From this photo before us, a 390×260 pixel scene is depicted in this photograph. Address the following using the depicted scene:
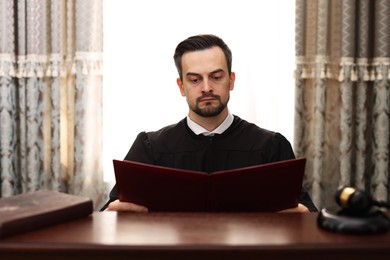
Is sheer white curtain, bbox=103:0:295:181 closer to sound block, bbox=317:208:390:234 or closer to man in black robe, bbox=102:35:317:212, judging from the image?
man in black robe, bbox=102:35:317:212

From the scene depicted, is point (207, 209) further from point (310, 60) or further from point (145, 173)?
point (310, 60)

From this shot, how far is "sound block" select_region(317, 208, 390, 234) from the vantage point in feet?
3.65

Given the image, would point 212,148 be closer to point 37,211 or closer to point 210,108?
point 210,108

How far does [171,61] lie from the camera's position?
Answer: 314cm

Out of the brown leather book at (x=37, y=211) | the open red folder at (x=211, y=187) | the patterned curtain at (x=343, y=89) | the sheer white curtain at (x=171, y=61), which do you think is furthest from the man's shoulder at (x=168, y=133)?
the brown leather book at (x=37, y=211)

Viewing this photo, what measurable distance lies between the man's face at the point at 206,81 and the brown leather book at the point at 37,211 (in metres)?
1.10

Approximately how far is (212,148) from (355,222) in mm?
1363

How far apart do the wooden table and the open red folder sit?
239mm

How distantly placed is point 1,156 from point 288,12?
1.78 meters

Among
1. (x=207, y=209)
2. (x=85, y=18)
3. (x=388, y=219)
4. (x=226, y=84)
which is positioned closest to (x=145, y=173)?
(x=207, y=209)

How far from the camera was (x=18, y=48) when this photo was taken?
3.02 m

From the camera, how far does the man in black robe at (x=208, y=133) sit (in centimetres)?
238

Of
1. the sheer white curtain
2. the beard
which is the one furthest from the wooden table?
the sheer white curtain

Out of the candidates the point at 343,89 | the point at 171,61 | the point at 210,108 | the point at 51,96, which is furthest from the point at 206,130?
the point at 51,96
